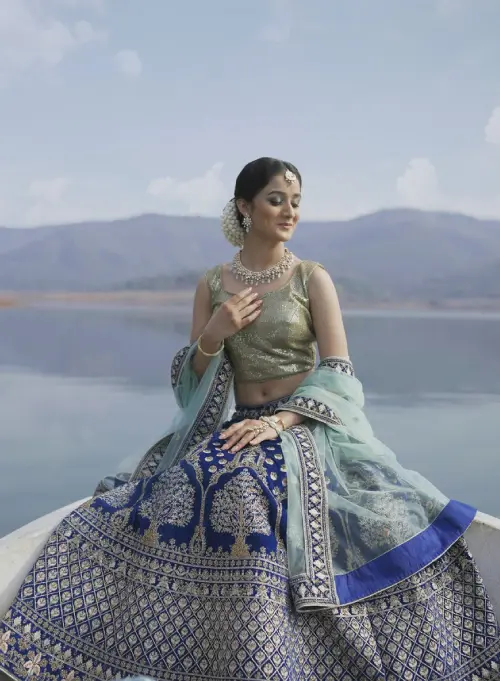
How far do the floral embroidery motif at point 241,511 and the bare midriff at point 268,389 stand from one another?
0.44 meters

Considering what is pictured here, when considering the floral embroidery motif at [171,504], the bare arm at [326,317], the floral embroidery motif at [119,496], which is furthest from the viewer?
the bare arm at [326,317]

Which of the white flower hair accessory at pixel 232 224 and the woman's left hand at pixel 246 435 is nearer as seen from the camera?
the woman's left hand at pixel 246 435

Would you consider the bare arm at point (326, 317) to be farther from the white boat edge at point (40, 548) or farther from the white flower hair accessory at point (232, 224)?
the white boat edge at point (40, 548)

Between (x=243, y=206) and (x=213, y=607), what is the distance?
1.04 m

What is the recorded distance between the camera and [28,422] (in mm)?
5656

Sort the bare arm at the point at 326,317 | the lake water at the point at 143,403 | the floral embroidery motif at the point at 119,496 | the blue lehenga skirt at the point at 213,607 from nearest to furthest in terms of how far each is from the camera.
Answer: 1. the blue lehenga skirt at the point at 213,607
2. the floral embroidery motif at the point at 119,496
3. the bare arm at the point at 326,317
4. the lake water at the point at 143,403

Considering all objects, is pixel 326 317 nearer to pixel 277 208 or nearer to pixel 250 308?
pixel 250 308

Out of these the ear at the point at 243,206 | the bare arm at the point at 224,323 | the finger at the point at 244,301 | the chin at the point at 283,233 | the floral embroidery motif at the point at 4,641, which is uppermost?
the ear at the point at 243,206

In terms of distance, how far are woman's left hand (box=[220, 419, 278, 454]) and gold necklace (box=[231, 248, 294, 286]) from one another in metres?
0.47

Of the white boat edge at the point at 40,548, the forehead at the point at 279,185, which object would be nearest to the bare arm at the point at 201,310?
the forehead at the point at 279,185

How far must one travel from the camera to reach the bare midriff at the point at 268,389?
2.34 m

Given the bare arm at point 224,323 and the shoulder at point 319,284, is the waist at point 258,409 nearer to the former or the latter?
the bare arm at point 224,323

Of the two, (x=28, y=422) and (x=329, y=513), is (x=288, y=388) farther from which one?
(x=28, y=422)

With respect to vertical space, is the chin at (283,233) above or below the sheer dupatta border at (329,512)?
above
